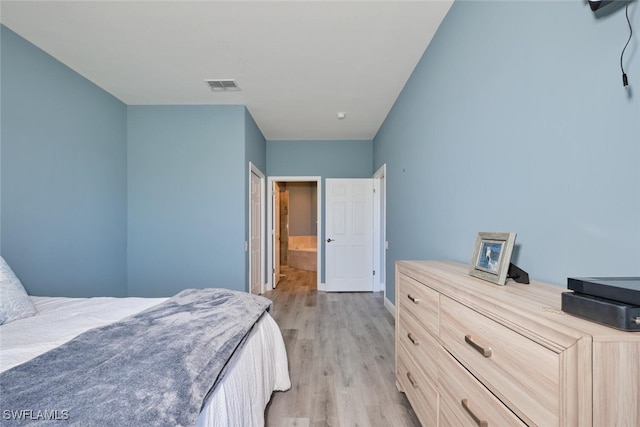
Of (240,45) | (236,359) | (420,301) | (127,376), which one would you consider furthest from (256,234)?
(127,376)

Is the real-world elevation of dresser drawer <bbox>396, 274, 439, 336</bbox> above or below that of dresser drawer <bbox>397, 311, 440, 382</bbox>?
above

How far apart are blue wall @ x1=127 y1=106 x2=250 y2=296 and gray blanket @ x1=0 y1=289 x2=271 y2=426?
2.20 metres

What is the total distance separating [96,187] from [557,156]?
3.84 meters

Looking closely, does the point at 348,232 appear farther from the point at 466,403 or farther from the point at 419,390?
the point at 466,403

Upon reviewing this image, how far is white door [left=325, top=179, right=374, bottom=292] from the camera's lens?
491 centimetres

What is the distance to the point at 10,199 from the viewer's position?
2.09 m

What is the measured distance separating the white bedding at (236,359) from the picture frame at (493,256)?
3.82ft

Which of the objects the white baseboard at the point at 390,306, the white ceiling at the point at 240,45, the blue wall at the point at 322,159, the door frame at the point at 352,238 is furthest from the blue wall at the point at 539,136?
the blue wall at the point at 322,159

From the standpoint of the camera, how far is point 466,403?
3.31ft

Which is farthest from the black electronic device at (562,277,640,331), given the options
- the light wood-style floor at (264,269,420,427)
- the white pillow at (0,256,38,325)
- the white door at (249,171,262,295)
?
the white door at (249,171,262,295)

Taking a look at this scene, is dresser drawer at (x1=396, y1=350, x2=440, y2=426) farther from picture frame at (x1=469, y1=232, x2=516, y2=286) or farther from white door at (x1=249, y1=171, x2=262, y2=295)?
white door at (x1=249, y1=171, x2=262, y2=295)

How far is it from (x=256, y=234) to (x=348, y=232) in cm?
163

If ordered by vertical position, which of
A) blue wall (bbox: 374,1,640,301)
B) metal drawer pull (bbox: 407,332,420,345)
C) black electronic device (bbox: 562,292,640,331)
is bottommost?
metal drawer pull (bbox: 407,332,420,345)

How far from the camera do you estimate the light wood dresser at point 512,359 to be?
57 cm
